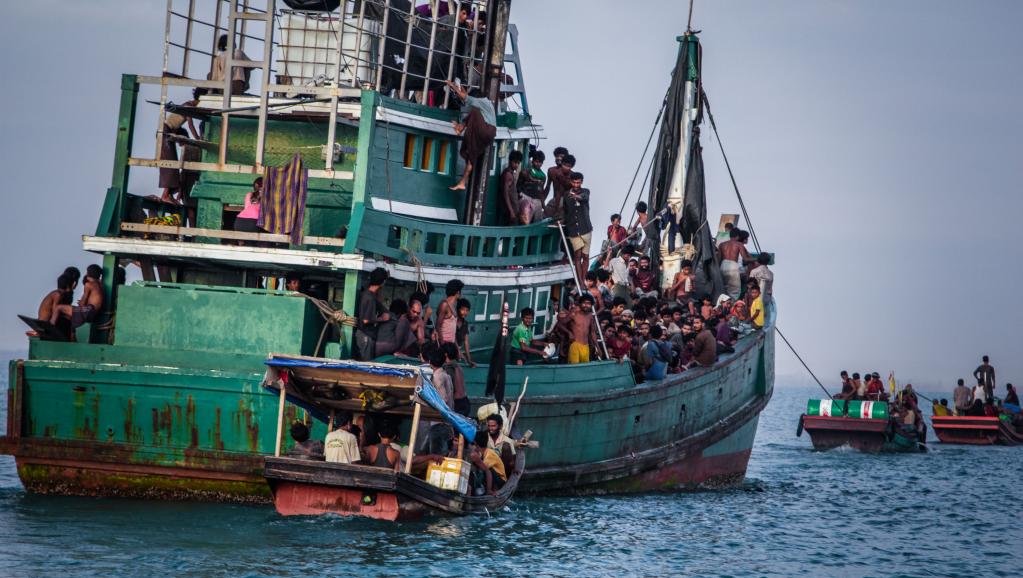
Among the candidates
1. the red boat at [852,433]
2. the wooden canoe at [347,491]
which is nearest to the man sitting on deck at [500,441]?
the wooden canoe at [347,491]

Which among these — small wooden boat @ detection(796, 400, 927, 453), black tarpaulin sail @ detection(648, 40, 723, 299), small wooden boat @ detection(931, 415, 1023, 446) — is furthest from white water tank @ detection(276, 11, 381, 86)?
small wooden boat @ detection(931, 415, 1023, 446)

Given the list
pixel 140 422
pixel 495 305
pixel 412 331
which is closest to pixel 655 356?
pixel 495 305

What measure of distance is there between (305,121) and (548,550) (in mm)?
7232

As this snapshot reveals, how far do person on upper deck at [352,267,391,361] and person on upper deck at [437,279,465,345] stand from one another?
84 cm

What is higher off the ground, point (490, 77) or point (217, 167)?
point (490, 77)

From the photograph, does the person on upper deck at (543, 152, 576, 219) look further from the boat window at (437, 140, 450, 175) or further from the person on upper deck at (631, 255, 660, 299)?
the person on upper deck at (631, 255, 660, 299)

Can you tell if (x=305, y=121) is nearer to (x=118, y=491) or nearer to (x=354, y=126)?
(x=354, y=126)

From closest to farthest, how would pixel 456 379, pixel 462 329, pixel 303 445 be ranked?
pixel 303 445
pixel 456 379
pixel 462 329

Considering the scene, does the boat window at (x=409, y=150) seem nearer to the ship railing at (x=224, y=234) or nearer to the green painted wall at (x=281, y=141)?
the green painted wall at (x=281, y=141)

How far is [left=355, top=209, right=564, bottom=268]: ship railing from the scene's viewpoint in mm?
17578

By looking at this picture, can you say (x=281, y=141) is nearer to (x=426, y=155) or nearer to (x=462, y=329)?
(x=426, y=155)

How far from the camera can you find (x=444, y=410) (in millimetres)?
15492

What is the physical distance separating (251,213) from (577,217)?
6375mm

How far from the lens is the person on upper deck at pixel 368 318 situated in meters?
16.9
